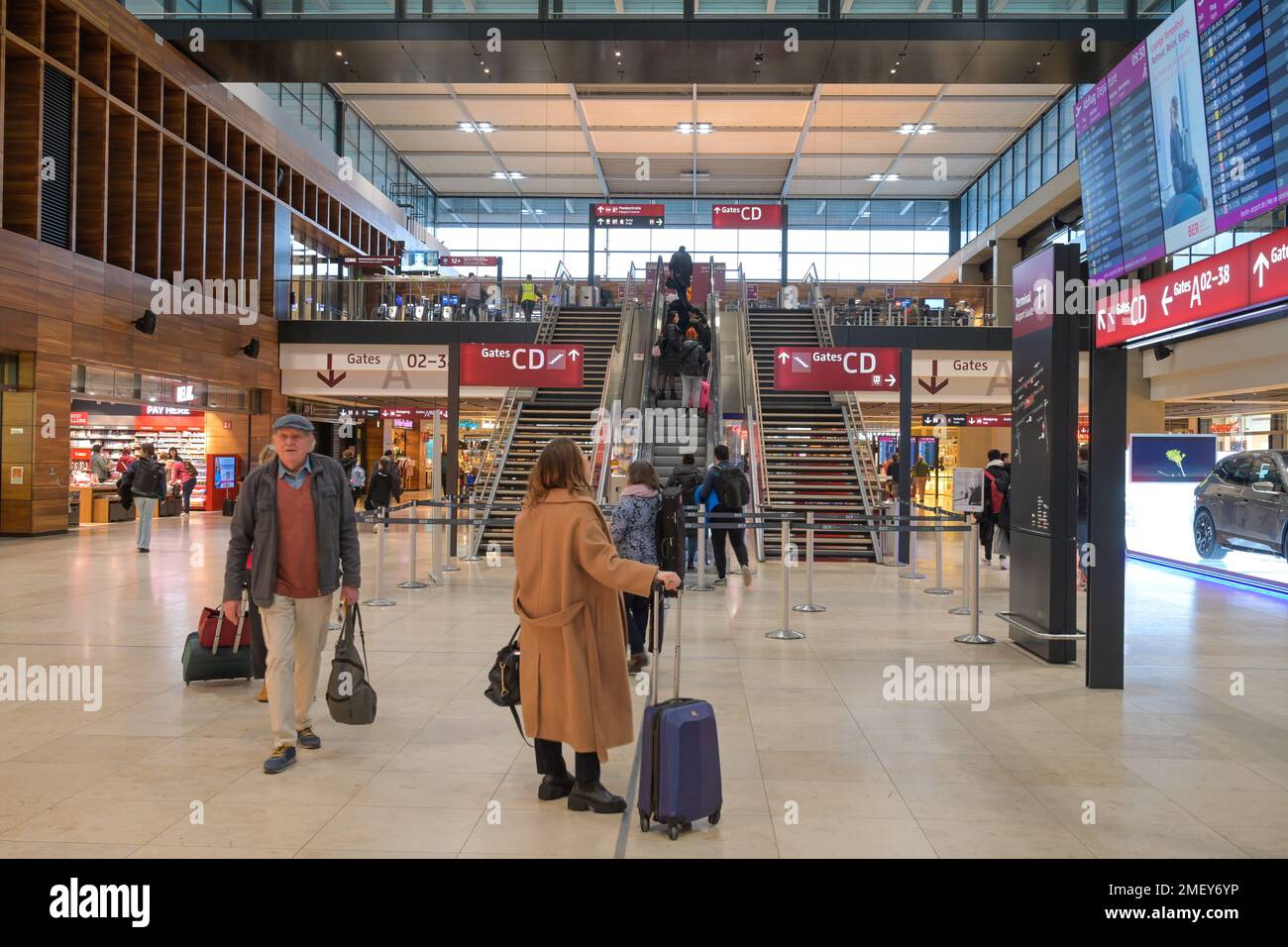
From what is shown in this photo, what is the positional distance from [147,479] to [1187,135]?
14246mm

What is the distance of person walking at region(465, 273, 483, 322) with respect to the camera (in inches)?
971

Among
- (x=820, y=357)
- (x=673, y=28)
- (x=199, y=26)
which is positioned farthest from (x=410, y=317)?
(x=820, y=357)

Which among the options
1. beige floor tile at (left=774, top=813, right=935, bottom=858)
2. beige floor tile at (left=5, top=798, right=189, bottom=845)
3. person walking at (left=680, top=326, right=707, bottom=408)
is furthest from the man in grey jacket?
Answer: person walking at (left=680, top=326, right=707, bottom=408)

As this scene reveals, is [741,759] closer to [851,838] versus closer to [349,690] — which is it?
[851,838]

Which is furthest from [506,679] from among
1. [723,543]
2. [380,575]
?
[723,543]

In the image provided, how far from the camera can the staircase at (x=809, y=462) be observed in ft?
52.7

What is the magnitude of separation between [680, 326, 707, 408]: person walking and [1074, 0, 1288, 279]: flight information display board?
364 inches

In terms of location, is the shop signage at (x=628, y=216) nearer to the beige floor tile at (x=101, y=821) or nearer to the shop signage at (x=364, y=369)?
the shop signage at (x=364, y=369)

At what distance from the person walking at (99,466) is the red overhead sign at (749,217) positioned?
1410 centimetres

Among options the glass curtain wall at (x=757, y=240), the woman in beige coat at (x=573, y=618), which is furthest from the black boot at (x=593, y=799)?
the glass curtain wall at (x=757, y=240)

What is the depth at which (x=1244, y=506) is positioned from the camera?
12125 mm

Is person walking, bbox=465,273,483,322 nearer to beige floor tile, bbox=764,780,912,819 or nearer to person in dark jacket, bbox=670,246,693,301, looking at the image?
person in dark jacket, bbox=670,246,693,301

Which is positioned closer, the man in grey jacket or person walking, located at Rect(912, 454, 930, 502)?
the man in grey jacket

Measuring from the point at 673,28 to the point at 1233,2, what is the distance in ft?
43.8
